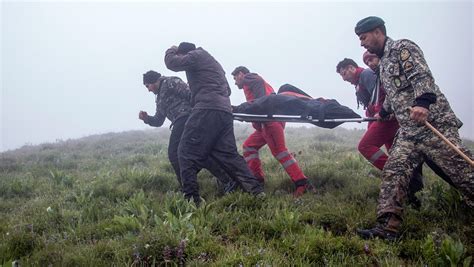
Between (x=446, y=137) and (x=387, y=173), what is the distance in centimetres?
74

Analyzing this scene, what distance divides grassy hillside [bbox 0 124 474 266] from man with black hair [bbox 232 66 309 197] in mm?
325

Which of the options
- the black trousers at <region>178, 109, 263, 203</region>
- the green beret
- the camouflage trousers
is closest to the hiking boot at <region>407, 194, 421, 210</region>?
the camouflage trousers

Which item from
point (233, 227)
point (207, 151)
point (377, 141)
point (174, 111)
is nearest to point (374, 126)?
point (377, 141)

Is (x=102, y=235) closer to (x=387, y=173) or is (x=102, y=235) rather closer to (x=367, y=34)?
(x=387, y=173)

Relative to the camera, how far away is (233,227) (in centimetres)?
446

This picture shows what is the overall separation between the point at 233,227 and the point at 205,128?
1888 millimetres

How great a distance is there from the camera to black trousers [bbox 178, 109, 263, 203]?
18.8 feet

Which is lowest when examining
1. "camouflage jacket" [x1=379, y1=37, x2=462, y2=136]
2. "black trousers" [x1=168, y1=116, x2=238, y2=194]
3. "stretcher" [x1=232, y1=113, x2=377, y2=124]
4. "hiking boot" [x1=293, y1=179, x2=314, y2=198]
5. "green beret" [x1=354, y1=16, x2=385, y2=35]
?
"hiking boot" [x1=293, y1=179, x2=314, y2=198]

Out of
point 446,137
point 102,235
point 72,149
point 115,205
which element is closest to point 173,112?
point 115,205

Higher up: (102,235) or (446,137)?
(446,137)

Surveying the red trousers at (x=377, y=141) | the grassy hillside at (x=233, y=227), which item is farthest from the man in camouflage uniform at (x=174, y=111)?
the red trousers at (x=377, y=141)

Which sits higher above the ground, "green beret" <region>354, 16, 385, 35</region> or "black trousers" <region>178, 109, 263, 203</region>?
"green beret" <region>354, 16, 385, 35</region>

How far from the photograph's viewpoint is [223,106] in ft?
19.7

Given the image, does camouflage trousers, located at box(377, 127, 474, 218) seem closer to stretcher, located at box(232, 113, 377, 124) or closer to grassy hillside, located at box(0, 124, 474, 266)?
grassy hillside, located at box(0, 124, 474, 266)
